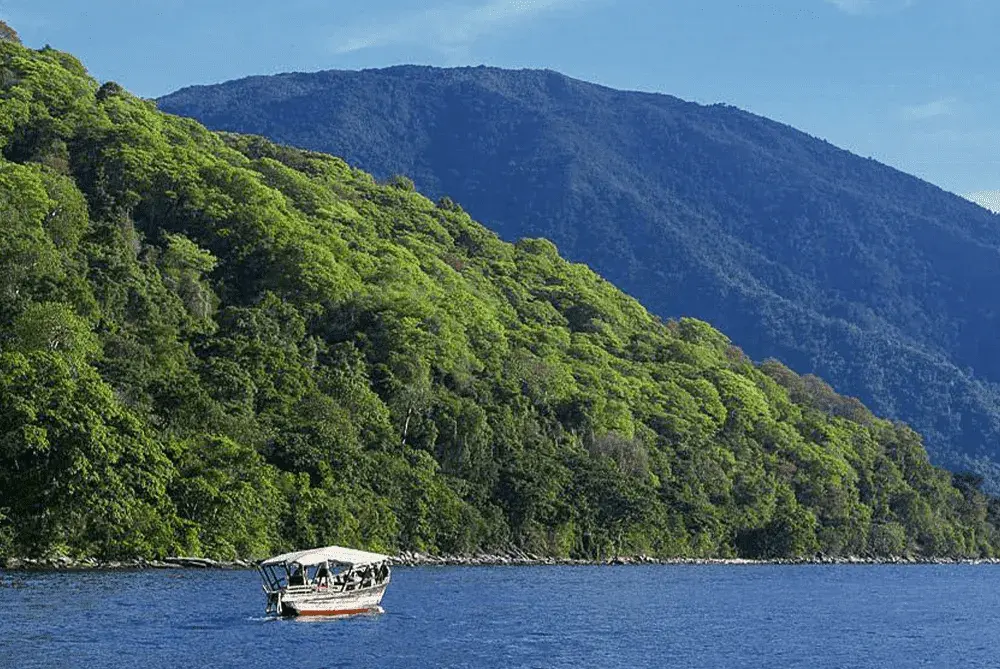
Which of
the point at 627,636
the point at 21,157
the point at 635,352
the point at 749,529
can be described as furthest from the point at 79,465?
the point at 635,352

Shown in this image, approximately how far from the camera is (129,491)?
3730 inches

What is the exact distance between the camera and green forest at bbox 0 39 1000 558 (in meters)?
99.2

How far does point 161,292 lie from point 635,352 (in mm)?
81069

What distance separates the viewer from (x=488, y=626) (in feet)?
231

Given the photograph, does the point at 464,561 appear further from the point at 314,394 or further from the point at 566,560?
the point at 314,394

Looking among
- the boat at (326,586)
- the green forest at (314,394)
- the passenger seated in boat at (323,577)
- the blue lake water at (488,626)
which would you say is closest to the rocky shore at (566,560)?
the green forest at (314,394)

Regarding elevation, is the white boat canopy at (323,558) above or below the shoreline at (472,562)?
above

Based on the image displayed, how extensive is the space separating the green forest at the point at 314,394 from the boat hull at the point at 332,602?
25.7 m

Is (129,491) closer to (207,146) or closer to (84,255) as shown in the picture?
(84,255)

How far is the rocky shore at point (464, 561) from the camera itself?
9075cm

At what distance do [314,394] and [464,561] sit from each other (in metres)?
20.6

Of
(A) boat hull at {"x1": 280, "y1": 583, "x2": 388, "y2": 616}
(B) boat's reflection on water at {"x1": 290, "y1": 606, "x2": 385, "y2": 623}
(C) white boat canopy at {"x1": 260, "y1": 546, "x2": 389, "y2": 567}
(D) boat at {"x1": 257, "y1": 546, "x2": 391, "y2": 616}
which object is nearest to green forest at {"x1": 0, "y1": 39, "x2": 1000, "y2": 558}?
(D) boat at {"x1": 257, "y1": 546, "x2": 391, "y2": 616}

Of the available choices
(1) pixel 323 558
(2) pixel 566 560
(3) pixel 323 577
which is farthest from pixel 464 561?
(1) pixel 323 558

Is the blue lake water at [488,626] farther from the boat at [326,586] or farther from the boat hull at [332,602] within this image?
the boat at [326,586]
